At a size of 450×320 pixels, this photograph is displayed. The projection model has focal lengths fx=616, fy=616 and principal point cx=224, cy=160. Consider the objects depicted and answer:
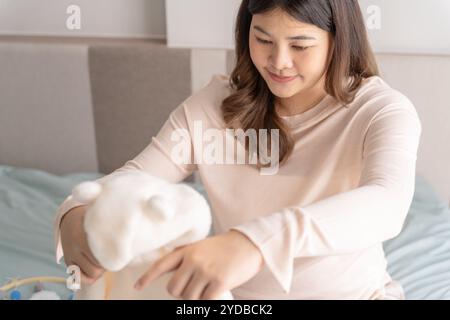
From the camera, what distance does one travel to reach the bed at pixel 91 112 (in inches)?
68.7

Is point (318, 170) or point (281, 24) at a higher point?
point (281, 24)

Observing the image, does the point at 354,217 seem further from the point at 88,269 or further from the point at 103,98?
the point at 103,98

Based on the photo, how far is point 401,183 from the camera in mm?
745

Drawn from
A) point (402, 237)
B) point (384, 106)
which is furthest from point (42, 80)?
point (384, 106)

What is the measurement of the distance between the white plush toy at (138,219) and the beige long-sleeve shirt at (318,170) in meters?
0.16

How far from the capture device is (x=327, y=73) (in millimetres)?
950

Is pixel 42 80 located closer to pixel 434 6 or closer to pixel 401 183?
pixel 434 6

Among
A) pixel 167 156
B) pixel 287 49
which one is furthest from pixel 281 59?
pixel 167 156

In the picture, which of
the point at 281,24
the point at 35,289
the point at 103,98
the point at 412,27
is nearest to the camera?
the point at 281,24

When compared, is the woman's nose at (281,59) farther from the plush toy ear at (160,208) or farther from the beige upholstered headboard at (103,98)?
the beige upholstered headboard at (103,98)

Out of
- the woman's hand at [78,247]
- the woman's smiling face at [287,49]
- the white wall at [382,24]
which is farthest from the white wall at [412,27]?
the woman's hand at [78,247]

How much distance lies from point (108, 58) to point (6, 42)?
340mm

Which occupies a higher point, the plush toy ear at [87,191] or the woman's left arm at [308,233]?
the plush toy ear at [87,191]

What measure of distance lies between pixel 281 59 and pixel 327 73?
0.13 meters
